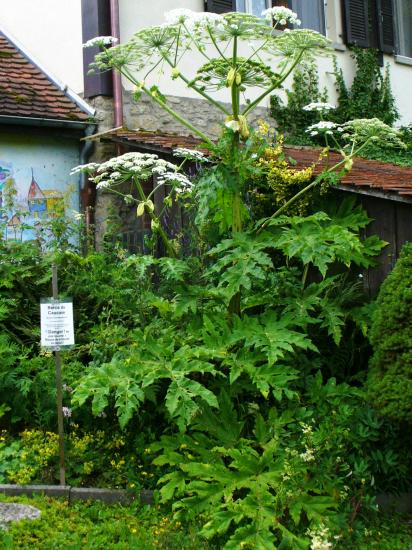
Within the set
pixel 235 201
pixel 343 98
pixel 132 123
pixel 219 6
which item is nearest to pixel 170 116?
pixel 132 123

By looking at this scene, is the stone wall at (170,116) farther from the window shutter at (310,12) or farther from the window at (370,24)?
the window at (370,24)

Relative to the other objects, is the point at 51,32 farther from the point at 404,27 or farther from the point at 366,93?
the point at 404,27

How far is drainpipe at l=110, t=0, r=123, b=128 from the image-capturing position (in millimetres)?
9984

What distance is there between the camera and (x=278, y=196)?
733cm

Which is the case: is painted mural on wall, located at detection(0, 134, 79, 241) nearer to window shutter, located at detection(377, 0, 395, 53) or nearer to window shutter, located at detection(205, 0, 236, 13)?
window shutter, located at detection(205, 0, 236, 13)

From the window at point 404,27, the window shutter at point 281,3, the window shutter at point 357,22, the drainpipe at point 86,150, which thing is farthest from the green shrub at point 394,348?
the window at point 404,27

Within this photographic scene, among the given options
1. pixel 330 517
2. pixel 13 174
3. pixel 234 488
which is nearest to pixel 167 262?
pixel 234 488

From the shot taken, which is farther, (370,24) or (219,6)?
(370,24)

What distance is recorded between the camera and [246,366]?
5547 mm

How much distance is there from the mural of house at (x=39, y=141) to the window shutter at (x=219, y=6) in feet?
6.88

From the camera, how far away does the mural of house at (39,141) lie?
32.8ft

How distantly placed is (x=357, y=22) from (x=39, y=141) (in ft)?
17.5

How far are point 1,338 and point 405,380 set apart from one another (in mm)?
3055

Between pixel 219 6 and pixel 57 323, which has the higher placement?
pixel 219 6
